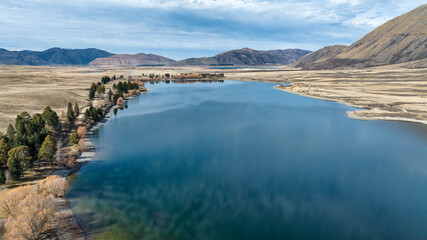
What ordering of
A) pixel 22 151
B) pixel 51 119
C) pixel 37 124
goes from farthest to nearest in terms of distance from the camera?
pixel 51 119 < pixel 37 124 < pixel 22 151

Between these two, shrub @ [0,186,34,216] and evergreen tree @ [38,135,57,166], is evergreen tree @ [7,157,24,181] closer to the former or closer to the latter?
evergreen tree @ [38,135,57,166]

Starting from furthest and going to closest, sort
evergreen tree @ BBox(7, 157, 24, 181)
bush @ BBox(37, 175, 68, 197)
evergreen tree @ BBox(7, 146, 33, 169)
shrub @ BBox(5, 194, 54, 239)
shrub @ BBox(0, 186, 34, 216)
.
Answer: evergreen tree @ BBox(7, 146, 33, 169) < evergreen tree @ BBox(7, 157, 24, 181) < bush @ BBox(37, 175, 68, 197) < shrub @ BBox(0, 186, 34, 216) < shrub @ BBox(5, 194, 54, 239)

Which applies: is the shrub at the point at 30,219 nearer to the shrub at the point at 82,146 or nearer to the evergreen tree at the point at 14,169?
the evergreen tree at the point at 14,169

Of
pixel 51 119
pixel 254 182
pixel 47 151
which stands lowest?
pixel 254 182

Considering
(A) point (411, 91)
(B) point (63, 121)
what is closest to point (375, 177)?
(B) point (63, 121)

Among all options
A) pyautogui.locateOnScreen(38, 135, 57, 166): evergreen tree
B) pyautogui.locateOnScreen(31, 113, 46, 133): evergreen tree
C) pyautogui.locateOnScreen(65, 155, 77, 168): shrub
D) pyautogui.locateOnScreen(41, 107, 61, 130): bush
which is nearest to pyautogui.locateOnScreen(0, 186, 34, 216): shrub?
pyautogui.locateOnScreen(38, 135, 57, 166): evergreen tree

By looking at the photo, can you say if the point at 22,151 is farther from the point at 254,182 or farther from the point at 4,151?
the point at 254,182

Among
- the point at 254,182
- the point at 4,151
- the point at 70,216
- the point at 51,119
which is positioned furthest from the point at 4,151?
the point at 254,182
